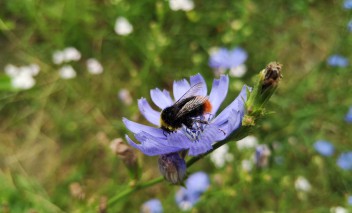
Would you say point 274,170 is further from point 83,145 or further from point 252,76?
point 83,145

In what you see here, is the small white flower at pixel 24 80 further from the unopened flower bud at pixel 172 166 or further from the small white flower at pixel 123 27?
the unopened flower bud at pixel 172 166

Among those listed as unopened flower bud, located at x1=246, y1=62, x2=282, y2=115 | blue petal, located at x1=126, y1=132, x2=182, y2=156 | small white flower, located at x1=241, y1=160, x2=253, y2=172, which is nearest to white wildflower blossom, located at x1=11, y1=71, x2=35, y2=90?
small white flower, located at x1=241, y1=160, x2=253, y2=172

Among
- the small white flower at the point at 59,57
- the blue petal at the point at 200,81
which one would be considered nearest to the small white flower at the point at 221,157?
the small white flower at the point at 59,57

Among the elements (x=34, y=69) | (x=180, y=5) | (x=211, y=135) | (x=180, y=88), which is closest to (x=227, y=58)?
(x=180, y=5)

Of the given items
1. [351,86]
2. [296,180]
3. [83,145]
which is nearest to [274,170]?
[296,180]

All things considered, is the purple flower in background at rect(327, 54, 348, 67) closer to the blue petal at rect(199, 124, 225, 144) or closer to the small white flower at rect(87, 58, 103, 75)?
the small white flower at rect(87, 58, 103, 75)

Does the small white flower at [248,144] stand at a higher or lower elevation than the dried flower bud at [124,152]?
higher
